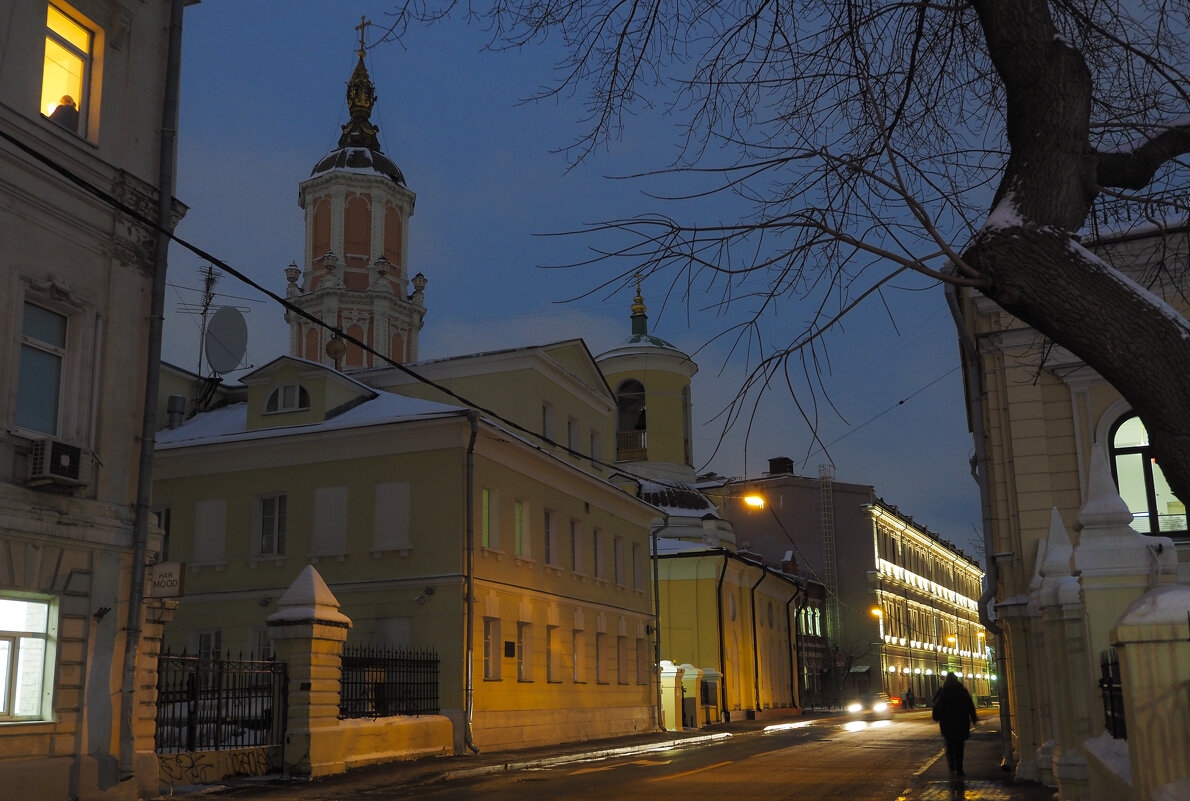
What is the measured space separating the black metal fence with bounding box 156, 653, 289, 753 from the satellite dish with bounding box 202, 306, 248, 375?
954 cm

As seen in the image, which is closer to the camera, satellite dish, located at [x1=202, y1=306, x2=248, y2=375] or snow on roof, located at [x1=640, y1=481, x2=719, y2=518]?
satellite dish, located at [x1=202, y1=306, x2=248, y2=375]

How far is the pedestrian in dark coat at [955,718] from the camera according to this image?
1827 cm

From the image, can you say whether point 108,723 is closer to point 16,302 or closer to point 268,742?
point 268,742

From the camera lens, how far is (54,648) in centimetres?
1413

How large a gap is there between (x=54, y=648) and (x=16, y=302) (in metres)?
4.20

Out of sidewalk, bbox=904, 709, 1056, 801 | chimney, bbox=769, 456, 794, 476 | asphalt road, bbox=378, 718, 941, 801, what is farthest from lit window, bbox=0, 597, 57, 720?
chimney, bbox=769, 456, 794, 476

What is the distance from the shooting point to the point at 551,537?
101 feet

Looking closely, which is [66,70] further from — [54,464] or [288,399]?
[288,399]

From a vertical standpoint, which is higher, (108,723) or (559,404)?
(559,404)

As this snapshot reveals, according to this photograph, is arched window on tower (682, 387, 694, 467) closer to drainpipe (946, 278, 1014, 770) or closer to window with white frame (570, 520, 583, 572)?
window with white frame (570, 520, 583, 572)

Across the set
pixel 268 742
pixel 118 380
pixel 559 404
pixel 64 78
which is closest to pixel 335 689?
pixel 268 742

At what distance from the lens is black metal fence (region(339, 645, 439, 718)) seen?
21.8 meters

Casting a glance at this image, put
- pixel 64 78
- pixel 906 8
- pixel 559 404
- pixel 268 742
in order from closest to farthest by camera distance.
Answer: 1. pixel 906 8
2. pixel 64 78
3. pixel 268 742
4. pixel 559 404

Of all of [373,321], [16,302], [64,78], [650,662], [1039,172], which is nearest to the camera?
[1039,172]
